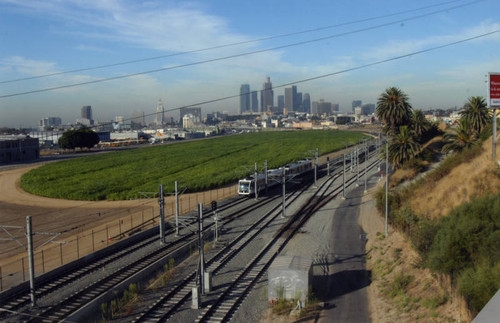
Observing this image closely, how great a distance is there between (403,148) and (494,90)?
16.6m

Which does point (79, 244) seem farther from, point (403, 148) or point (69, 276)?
point (403, 148)

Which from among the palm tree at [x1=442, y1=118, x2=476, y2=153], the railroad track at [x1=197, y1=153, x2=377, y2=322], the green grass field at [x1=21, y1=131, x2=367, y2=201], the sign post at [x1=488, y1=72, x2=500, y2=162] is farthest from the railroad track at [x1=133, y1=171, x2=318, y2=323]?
the palm tree at [x1=442, y1=118, x2=476, y2=153]

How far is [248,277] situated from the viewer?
23.1m

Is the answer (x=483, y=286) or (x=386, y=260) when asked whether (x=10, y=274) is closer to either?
(x=386, y=260)

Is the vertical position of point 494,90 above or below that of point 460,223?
above

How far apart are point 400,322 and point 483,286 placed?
3.82 meters

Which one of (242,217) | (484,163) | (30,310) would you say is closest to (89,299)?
(30,310)

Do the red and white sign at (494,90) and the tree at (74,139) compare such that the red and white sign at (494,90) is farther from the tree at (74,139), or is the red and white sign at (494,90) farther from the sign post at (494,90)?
the tree at (74,139)

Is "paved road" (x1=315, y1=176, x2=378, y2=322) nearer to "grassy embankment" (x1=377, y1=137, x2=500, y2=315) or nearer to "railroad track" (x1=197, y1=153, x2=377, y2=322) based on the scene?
"grassy embankment" (x1=377, y1=137, x2=500, y2=315)

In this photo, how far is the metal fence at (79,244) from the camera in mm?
23953

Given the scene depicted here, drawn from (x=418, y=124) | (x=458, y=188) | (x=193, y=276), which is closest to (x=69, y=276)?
(x=193, y=276)

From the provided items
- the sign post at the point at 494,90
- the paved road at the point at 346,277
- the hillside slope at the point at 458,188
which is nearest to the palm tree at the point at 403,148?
the paved road at the point at 346,277

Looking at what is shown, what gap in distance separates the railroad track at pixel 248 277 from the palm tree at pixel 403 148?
45.7 ft

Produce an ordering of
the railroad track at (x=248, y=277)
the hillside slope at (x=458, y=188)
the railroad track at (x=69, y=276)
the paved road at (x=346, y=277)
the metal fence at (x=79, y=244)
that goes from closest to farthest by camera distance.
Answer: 1. the paved road at (x=346, y=277)
2. the railroad track at (x=248, y=277)
3. the railroad track at (x=69, y=276)
4. the metal fence at (x=79, y=244)
5. the hillside slope at (x=458, y=188)
